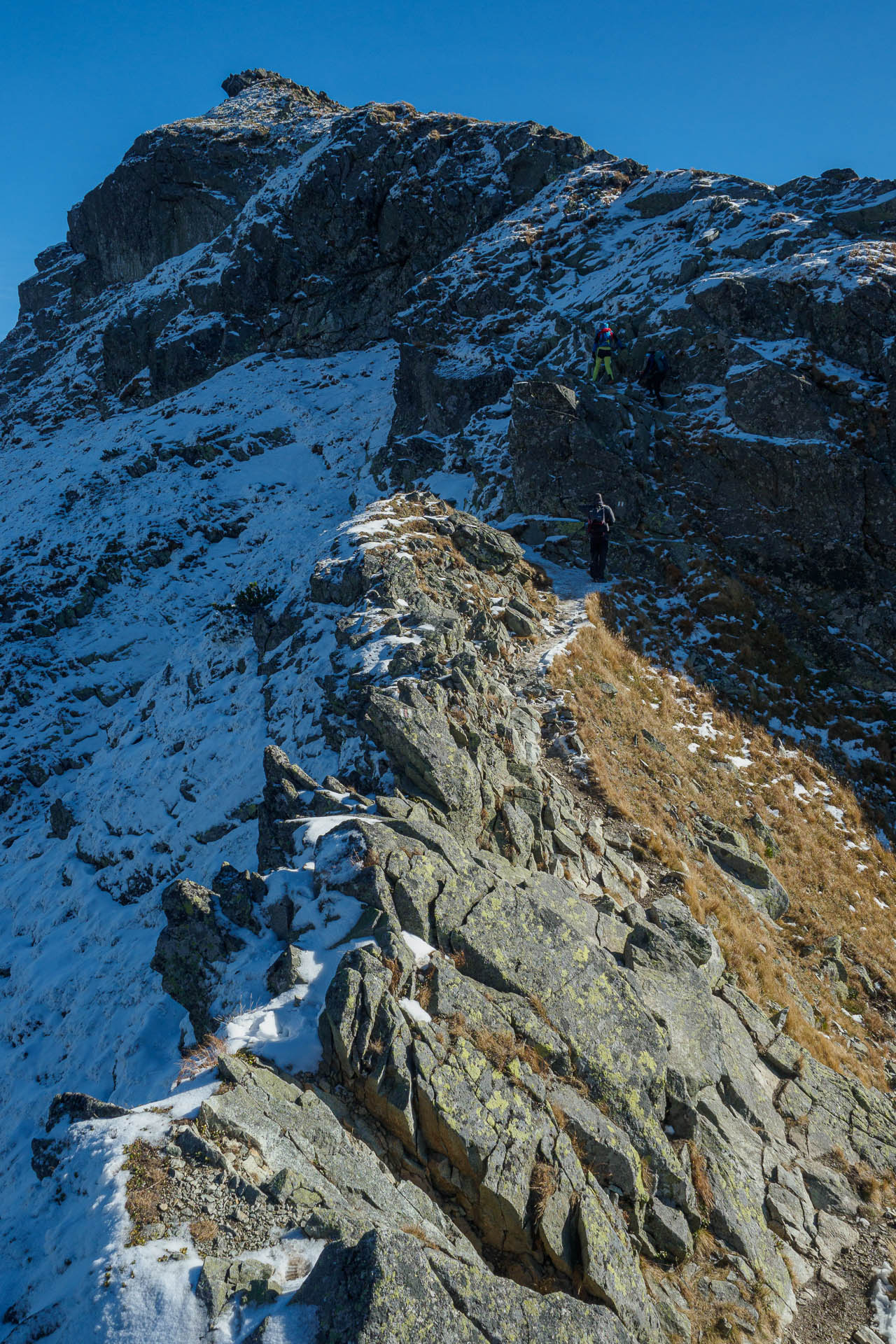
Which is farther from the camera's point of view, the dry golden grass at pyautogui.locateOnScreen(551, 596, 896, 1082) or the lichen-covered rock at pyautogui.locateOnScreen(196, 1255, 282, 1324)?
the dry golden grass at pyautogui.locateOnScreen(551, 596, 896, 1082)

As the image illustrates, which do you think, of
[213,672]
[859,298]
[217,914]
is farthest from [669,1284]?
[859,298]

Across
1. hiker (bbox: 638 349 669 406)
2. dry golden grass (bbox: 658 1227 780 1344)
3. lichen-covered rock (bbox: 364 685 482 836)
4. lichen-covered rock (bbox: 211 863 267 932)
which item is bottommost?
dry golden grass (bbox: 658 1227 780 1344)

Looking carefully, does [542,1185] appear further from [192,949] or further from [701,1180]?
[192,949]

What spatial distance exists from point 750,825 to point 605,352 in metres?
19.7

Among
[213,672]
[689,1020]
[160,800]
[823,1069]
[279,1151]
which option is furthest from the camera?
[213,672]

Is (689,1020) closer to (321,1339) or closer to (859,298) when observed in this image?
(321,1339)

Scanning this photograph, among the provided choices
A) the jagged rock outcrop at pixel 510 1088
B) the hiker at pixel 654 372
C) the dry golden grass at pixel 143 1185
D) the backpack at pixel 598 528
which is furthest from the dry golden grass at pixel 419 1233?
the hiker at pixel 654 372

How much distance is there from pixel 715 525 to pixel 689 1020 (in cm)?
1796

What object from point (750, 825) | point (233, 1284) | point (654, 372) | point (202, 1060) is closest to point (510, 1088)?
point (202, 1060)

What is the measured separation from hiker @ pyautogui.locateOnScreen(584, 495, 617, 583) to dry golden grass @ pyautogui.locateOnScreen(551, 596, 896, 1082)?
2.42m

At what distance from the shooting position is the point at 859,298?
78.0 feet

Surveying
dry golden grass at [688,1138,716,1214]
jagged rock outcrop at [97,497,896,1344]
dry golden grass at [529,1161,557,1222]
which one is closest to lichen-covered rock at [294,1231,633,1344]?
jagged rock outcrop at [97,497,896,1344]

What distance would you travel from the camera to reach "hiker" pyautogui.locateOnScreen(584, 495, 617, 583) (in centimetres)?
2073

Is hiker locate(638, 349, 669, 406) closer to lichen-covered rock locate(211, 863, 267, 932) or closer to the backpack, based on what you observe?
the backpack
